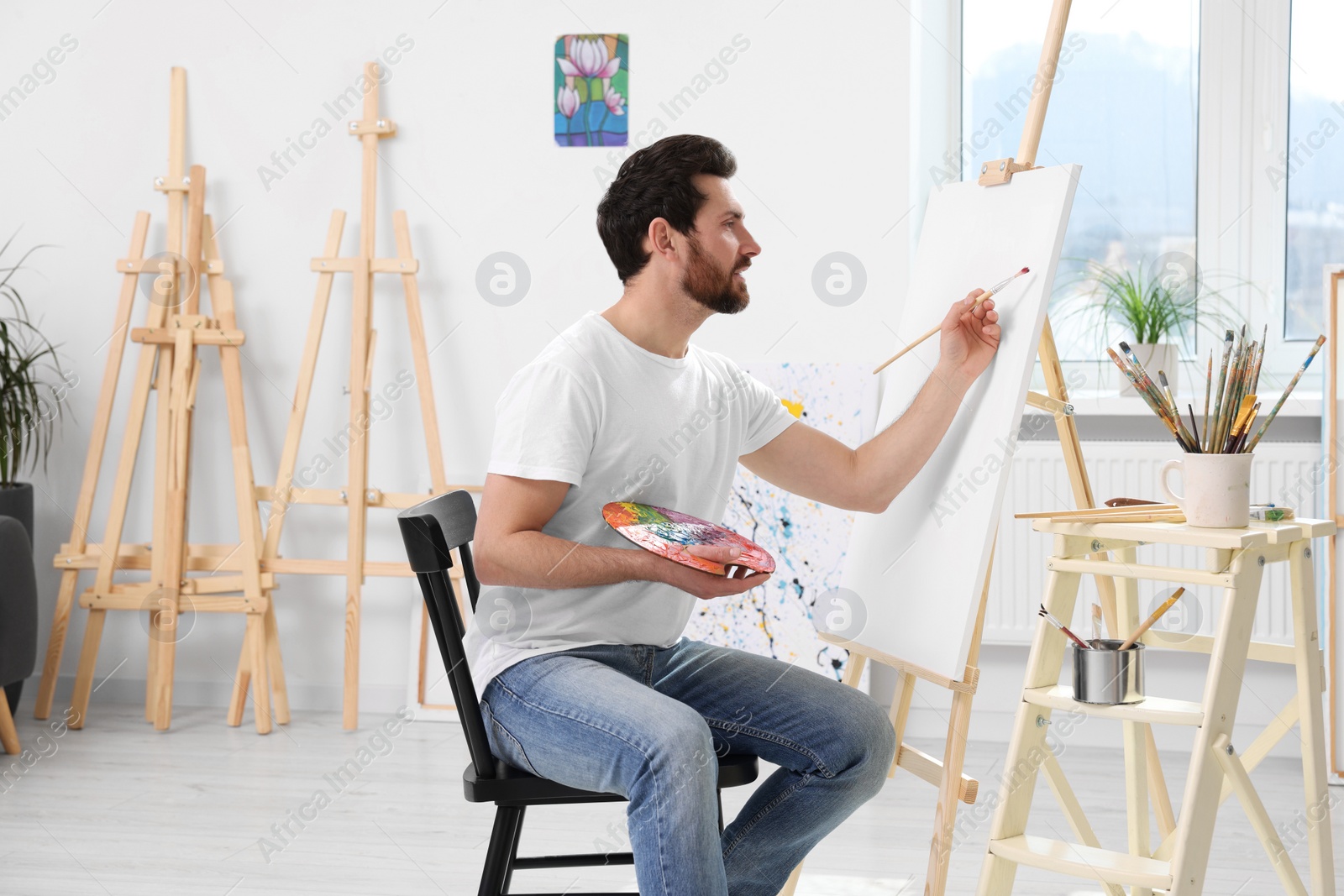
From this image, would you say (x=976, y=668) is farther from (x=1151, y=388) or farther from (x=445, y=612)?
(x=445, y=612)

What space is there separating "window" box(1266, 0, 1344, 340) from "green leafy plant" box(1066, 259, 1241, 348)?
196 mm

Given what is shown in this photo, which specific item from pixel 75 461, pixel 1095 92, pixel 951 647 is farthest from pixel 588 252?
pixel 951 647

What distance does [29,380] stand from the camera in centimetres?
318

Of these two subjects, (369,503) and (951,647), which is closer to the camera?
(951,647)

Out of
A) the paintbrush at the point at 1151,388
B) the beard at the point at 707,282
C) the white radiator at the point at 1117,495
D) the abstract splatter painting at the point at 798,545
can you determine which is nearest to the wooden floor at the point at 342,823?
the white radiator at the point at 1117,495

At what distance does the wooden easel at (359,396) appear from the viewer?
300 centimetres

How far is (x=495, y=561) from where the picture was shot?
143 cm

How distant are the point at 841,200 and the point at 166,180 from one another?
1.77m

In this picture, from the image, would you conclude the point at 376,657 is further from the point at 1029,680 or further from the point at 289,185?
the point at 1029,680

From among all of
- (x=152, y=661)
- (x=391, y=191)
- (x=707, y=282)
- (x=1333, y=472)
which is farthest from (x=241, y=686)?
(x=1333, y=472)

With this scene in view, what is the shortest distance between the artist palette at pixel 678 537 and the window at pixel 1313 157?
7.25ft

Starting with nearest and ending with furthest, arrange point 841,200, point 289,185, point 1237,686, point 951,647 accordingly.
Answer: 1. point 1237,686
2. point 951,647
3. point 841,200
4. point 289,185

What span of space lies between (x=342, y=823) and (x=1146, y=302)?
2208mm

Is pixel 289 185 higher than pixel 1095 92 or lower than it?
lower
